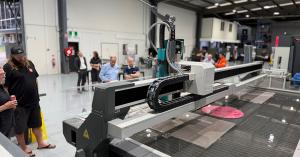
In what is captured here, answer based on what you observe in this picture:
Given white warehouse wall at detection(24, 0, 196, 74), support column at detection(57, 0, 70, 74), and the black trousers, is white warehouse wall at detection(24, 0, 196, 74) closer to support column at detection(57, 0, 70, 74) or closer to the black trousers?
support column at detection(57, 0, 70, 74)

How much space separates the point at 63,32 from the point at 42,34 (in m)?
0.81

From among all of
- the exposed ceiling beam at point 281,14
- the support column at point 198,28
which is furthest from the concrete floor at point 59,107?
the exposed ceiling beam at point 281,14

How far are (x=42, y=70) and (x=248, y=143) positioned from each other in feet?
28.8

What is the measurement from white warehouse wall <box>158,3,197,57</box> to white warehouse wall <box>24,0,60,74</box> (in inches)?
277

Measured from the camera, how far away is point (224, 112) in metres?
2.15

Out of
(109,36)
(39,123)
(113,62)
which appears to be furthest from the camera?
(109,36)

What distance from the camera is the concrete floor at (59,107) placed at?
8.83ft

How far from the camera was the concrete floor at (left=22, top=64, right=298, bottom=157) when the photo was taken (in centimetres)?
269

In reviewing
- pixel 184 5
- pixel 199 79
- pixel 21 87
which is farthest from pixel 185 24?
pixel 199 79

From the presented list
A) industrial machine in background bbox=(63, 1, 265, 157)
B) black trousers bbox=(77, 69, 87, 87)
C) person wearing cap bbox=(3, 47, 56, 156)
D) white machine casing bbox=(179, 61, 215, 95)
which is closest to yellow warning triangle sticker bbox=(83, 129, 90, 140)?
industrial machine in background bbox=(63, 1, 265, 157)

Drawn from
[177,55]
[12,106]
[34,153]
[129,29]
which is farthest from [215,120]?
[129,29]

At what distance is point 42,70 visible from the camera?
8.53 meters

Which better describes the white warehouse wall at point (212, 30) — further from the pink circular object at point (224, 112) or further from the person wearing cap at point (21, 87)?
the person wearing cap at point (21, 87)

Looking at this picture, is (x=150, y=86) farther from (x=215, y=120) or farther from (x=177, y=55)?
(x=215, y=120)
